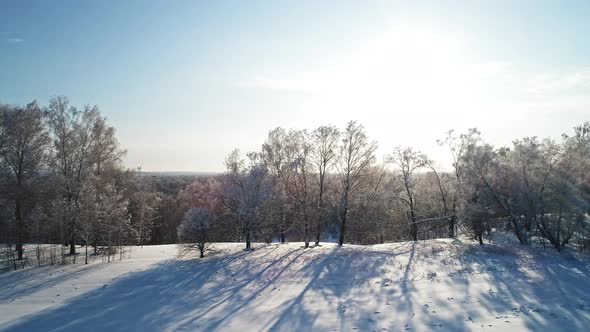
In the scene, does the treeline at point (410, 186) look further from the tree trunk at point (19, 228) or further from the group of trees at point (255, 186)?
the tree trunk at point (19, 228)

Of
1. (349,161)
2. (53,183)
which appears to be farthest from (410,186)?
(53,183)

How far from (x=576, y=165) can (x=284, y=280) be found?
1896 cm

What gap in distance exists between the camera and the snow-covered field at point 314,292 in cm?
1266

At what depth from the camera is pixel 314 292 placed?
16.6m

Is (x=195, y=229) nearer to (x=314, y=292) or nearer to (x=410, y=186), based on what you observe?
(x=314, y=292)

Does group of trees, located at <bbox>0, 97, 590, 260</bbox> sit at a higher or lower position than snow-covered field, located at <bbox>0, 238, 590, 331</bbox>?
higher

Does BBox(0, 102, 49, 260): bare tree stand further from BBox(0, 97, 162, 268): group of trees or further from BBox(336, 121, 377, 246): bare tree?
BBox(336, 121, 377, 246): bare tree

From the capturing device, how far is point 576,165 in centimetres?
2258

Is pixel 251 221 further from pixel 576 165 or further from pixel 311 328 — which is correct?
pixel 576 165

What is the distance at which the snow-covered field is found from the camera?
12.7 m

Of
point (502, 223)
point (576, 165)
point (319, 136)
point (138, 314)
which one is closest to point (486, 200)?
point (502, 223)

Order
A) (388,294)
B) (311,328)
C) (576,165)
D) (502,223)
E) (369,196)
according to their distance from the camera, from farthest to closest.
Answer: (369,196) < (502,223) < (576,165) < (388,294) < (311,328)

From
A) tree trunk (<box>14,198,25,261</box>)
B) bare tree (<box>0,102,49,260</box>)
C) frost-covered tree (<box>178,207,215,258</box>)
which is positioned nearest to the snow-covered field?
frost-covered tree (<box>178,207,215,258</box>)

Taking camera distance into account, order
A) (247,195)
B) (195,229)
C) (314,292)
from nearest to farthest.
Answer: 1. (314,292)
2. (195,229)
3. (247,195)
